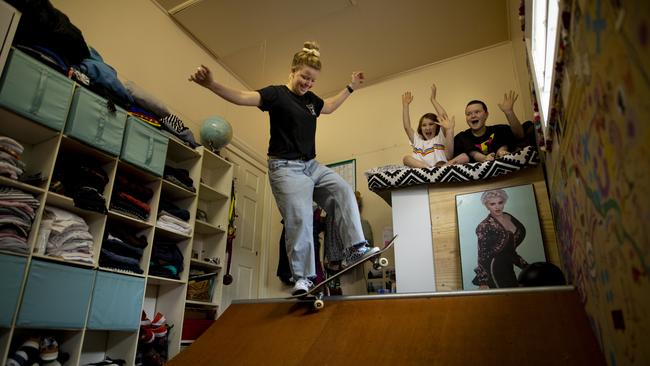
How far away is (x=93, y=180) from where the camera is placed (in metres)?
2.47

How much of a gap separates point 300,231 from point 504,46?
128 inches

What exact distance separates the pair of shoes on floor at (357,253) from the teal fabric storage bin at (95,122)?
171 centimetres

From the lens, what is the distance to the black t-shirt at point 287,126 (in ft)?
7.50

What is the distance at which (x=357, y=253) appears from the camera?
2.17m

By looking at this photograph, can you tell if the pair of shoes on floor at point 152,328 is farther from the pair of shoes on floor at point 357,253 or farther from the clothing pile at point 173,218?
the pair of shoes on floor at point 357,253

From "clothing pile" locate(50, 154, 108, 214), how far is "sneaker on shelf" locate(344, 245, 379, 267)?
1584 mm

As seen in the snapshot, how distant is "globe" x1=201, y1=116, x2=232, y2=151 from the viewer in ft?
12.0

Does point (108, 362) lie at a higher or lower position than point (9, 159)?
lower

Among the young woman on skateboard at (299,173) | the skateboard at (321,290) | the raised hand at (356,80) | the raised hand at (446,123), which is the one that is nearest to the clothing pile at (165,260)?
the young woman on skateboard at (299,173)

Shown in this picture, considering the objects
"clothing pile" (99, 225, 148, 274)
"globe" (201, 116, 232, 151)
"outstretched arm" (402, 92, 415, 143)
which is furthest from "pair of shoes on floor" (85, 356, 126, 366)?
"outstretched arm" (402, 92, 415, 143)

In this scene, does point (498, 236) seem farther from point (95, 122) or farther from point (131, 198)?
point (95, 122)

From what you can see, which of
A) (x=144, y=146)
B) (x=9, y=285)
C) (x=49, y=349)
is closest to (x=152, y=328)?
(x=49, y=349)

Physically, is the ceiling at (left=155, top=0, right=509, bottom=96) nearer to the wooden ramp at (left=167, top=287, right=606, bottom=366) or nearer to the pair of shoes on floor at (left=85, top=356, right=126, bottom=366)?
the wooden ramp at (left=167, top=287, right=606, bottom=366)

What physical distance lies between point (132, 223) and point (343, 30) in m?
2.71
